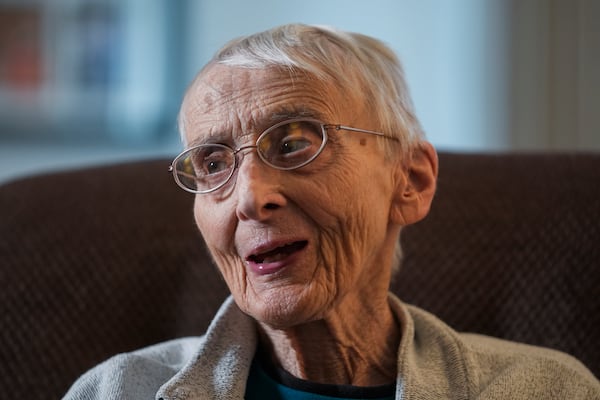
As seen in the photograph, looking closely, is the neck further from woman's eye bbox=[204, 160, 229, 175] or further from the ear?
woman's eye bbox=[204, 160, 229, 175]

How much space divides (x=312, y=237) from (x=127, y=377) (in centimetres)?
38

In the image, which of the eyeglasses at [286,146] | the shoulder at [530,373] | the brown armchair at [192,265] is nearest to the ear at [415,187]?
the eyeglasses at [286,146]

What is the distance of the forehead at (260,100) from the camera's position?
1177mm

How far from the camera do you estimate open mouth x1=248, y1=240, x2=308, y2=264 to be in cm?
117

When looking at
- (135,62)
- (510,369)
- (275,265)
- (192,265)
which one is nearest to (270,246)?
(275,265)

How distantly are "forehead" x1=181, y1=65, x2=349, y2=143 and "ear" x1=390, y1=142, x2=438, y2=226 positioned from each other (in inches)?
7.1

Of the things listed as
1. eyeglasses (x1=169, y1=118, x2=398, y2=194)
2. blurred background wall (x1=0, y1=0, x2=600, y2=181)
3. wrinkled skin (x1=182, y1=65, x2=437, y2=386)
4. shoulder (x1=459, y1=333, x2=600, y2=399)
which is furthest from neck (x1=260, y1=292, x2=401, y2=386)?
blurred background wall (x1=0, y1=0, x2=600, y2=181)

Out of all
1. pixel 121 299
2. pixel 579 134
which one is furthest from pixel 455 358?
pixel 579 134

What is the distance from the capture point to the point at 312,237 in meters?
1.18

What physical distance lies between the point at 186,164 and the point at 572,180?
82 cm

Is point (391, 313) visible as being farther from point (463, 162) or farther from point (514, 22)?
point (514, 22)

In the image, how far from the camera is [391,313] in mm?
1368

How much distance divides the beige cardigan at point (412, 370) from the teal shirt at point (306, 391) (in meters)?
0.05

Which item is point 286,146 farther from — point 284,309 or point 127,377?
point 127,377
